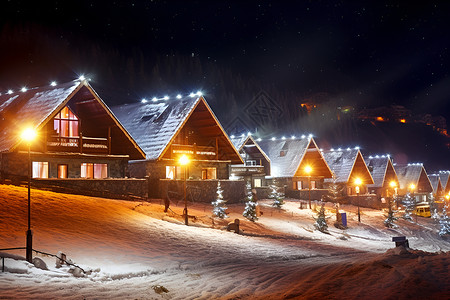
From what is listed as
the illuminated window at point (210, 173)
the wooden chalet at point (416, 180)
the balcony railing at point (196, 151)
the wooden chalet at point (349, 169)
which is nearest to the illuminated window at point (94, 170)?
the balcony railing at point (196, 151)

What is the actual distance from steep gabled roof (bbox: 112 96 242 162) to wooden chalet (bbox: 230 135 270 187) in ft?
24.5

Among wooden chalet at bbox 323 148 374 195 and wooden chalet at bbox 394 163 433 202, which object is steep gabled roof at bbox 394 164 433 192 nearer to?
wooden chalet at bbox 394 163 433 202

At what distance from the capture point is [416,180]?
8144 centimetres

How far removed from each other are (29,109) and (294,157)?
32.8m

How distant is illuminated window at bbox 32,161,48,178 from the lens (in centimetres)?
3123

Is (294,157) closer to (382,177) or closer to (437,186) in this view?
(382,177)

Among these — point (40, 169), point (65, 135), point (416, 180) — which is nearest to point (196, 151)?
point (65, 135)

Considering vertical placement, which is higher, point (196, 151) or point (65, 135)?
point (65, 135)

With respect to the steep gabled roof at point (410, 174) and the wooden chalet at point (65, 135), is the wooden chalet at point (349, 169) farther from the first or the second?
the wooden chalet at point (65, 135)

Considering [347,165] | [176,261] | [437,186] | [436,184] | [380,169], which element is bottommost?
[176,261]

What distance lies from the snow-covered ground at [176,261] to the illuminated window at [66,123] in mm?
7770

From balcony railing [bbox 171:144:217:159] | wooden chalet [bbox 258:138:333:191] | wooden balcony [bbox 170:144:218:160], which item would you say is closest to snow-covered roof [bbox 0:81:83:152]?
wooden balcony [bbox 170:144:218:160]

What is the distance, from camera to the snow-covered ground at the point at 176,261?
41.3 feet

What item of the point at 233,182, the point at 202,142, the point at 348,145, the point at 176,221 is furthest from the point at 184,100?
the point at 348,145
